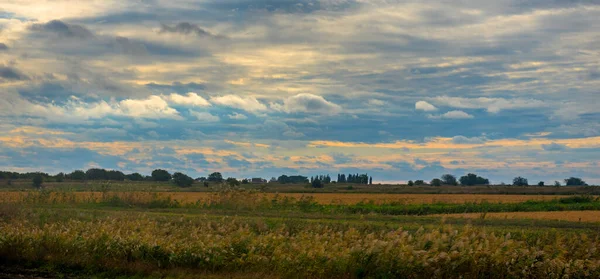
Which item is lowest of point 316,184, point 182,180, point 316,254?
point 316,254

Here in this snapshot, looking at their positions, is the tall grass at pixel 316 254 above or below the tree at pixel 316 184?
below

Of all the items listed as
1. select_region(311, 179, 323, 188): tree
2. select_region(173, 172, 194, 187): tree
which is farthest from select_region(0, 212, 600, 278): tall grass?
select_region(311, 179, 323, 188): tree

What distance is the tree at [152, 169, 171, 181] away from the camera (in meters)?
143

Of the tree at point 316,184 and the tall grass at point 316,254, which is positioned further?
the tree at point 316,184

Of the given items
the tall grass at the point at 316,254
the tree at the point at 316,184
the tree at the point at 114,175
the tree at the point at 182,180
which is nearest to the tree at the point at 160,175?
the tree at the point at 114,175

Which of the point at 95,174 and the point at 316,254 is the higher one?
the point at 95,174

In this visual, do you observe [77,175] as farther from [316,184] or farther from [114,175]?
[316,184]

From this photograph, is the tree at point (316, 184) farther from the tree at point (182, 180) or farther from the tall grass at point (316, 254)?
the tall grass at point (316, 254)

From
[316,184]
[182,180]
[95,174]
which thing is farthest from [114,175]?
[316,184]

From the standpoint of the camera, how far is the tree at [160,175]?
143m

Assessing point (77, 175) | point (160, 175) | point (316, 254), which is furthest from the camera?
point (160, 175)

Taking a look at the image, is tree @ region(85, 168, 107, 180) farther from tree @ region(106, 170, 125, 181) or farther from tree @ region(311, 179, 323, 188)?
tree @ region(311, 179, 323, 188)

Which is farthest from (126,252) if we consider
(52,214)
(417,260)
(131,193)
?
(131,193)

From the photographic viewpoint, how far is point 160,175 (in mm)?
143500
